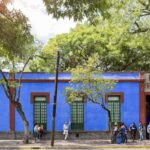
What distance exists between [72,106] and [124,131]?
17.0ft

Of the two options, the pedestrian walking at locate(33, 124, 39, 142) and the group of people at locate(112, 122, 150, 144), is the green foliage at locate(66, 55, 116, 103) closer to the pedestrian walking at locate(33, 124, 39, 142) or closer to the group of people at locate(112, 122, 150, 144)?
the group of people at locate(112, 122, 150, 144)

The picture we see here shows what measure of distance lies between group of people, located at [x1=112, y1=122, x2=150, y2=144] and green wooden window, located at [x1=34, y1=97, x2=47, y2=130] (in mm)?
5195

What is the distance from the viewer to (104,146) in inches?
1276

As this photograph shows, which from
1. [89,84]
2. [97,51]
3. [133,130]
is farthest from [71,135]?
[97,51]

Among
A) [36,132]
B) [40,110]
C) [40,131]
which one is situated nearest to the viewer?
[36,132]

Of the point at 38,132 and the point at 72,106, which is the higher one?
the point at 72,106

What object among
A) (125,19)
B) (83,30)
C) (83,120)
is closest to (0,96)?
(83,120)

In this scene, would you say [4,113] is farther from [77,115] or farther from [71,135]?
[77,115]

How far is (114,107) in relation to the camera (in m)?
38.6

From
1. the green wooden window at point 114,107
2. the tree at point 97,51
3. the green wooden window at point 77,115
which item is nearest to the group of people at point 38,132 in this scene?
the green wooden window at point 77,115

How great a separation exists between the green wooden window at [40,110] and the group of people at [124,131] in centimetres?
520

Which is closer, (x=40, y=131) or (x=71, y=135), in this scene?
(x=40, y=131)

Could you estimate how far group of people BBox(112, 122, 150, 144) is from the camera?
1369 inches

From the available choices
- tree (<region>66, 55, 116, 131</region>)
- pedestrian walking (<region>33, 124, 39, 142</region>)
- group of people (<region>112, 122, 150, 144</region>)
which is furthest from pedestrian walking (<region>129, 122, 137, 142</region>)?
pedestrian walking (<region>33, 124, 39, 142</region>)
